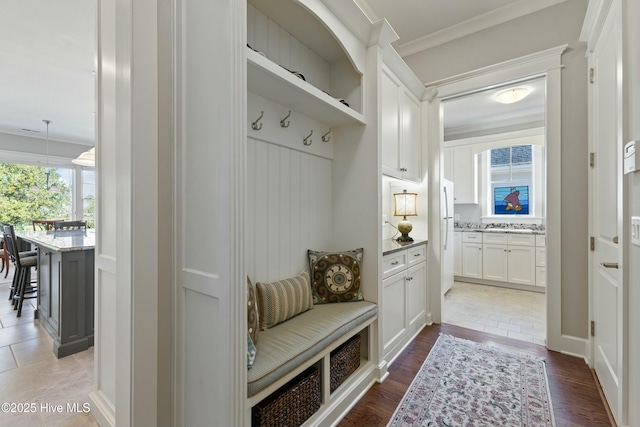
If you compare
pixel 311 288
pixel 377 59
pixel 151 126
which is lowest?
pixel 311 288

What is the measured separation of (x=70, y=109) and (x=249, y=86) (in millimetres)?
5108

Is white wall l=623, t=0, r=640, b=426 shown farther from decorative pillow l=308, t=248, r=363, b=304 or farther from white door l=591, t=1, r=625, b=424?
decorative pillow l=308, t=248, r=363, b=304

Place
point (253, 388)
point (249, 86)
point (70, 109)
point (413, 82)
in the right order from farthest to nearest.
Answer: point (70, 109) < point (413, 82) < point (249, 86) < point (253, 388)

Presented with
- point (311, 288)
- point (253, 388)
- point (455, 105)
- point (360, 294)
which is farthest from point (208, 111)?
point (455, 105)

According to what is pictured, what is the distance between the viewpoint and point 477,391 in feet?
6.14

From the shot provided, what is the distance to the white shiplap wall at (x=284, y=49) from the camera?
165 cm

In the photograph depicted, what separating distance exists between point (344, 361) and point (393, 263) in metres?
0.86

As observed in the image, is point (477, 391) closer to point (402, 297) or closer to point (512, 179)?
point (402, 297)

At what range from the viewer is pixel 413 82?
2.75 metres

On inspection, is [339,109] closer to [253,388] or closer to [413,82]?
Answer: [413,82]

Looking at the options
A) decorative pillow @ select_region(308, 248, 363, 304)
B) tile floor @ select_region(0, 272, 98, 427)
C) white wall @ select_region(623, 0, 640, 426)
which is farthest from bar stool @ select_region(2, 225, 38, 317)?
white wall @ select_region(623, 0, 640, 426)

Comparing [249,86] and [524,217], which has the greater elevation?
[249,86]

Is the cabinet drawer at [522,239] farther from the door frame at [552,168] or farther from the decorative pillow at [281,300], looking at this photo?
the decorative pillow at [281,300]

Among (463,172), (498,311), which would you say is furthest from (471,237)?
(498,311)
